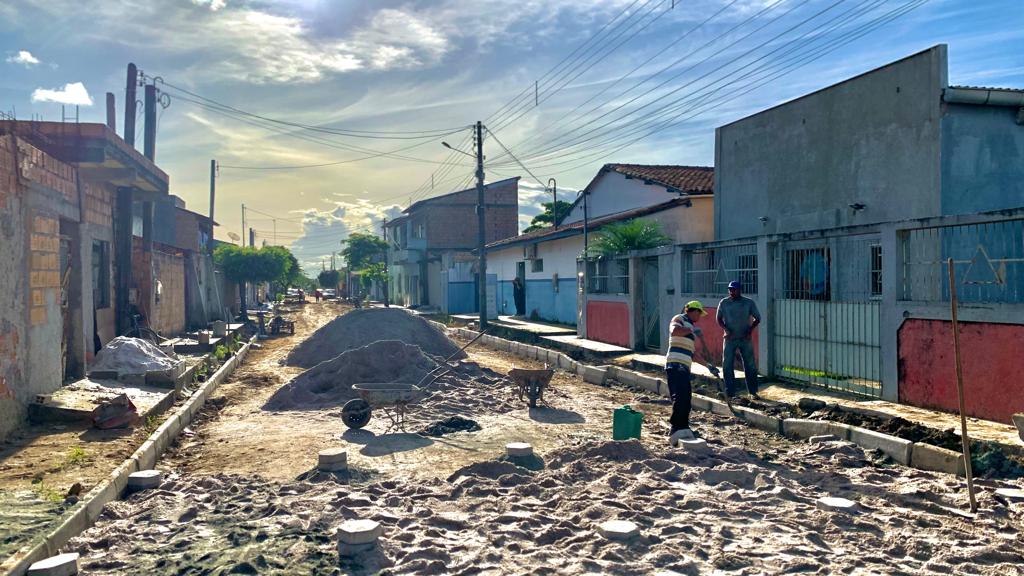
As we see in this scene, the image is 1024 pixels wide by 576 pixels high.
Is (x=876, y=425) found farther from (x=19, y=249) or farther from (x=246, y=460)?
(x=19, y=249)

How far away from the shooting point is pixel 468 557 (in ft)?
16.3

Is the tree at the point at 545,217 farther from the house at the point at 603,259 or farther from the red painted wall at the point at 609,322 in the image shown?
the red painted wall at the point at 609,322

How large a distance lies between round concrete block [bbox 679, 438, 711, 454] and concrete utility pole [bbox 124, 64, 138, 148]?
23.2 m

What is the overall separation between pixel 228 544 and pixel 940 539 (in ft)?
16.3

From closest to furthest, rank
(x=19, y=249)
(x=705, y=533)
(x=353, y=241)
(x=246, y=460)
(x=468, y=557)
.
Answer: (x=468, y=557), (x=705, y=533), (x=246, y=460), (x=19, y=249), (x=353, y=241)

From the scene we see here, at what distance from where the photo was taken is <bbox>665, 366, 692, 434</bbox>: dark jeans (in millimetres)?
8523

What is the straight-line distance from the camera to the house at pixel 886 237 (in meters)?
8.92

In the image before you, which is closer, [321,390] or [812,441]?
[812,441]

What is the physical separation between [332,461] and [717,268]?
944cm

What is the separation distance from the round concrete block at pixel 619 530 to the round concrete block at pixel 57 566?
11.3ft

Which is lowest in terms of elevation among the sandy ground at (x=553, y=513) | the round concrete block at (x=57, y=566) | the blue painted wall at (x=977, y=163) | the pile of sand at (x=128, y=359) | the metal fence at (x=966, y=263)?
the sandy ground at (x=553, y=513)

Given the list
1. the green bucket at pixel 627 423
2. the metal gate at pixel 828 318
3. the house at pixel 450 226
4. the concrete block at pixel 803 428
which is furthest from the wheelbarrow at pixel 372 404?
the house at pixel 450 226

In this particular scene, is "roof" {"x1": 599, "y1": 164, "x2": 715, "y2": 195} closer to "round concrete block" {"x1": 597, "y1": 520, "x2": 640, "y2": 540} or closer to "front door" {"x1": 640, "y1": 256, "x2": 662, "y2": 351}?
"front door" {"x1": 640, "y1": 256, "x2": 662, "y2": 351}

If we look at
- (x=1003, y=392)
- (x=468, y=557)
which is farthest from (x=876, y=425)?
(x=468, y=557)
